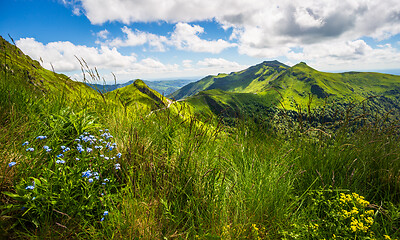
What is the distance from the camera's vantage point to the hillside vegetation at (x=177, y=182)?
2129 mm

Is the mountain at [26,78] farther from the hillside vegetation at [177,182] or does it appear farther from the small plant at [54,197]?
the small plant at [54,197]

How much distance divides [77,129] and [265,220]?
353 centimetres

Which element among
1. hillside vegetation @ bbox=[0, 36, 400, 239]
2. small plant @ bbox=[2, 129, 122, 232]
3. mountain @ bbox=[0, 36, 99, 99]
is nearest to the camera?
small plant @ bbox=[2, 129, 122, 232]

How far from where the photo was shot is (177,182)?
8.59 feet

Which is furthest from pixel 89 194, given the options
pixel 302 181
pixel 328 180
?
pixel 328 180

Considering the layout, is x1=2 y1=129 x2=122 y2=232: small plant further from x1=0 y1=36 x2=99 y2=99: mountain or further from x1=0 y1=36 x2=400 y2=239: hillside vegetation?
x1=0 y1=36 x2=99 y2=99: mountain

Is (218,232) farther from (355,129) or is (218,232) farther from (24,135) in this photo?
(355,129)

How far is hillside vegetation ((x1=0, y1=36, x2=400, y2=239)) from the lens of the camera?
2129mm

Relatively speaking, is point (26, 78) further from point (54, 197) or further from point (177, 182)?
point (177, 182)

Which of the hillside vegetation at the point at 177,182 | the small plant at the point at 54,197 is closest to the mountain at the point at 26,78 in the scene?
the hillside vegetation at the point at 177,182

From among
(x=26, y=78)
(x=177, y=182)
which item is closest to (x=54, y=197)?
(x=177, y=182)

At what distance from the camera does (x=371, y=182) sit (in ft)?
11.1

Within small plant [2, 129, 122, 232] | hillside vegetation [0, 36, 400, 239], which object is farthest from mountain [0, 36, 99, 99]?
small plant [2, 129, 122, 232]

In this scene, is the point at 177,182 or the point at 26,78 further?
the point at 26,78
